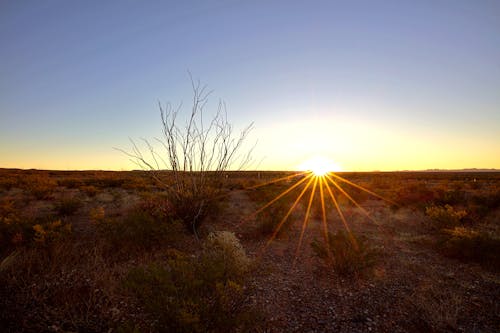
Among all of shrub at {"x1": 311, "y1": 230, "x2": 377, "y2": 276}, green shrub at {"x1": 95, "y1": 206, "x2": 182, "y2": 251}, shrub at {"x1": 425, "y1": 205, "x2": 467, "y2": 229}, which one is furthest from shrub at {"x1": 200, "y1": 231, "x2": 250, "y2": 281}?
shrub at {"x1": 425, "y1": 205, "x2": 467, "y2": 229}

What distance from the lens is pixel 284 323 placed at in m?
3.17

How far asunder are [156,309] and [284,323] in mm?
1569

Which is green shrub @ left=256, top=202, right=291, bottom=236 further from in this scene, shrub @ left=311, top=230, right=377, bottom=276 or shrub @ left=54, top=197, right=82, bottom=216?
shrub @ left=54, top=197, right=82, bottom=216

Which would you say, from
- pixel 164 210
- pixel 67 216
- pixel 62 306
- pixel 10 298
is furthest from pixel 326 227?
pixel 67 216

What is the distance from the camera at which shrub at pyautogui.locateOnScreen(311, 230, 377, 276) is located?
4418 millimetres

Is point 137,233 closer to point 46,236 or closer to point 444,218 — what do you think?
point 46,236

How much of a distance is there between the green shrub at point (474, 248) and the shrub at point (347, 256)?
70.4 inches

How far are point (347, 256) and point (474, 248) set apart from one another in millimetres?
2742

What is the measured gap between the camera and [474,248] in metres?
5.09

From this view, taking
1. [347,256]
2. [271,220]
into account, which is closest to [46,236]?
[271,220]

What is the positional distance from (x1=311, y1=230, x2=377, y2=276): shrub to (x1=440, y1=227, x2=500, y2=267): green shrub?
1.79 metres

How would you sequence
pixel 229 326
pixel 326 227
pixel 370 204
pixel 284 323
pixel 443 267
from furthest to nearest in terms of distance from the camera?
pixel 370 204
pixel 326 227
pixel 443 267
pixel 284 323
pixel 229 326

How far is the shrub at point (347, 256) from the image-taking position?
14.5 ft

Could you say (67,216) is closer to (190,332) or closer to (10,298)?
(10,298)
